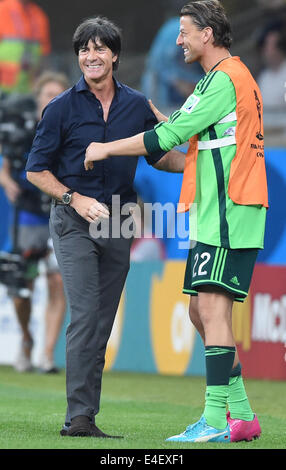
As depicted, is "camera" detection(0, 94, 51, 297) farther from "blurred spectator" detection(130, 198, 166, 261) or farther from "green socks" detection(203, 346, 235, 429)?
"green socks" detection(203, 346, 235, 429)

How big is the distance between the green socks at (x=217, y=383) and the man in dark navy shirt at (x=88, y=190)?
60 centimetres

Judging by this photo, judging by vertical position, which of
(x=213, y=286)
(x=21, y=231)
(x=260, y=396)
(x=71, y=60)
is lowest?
(x=260, y=396)

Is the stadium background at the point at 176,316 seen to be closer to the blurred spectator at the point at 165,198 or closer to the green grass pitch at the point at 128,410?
the blurred spectator at the point at 165,198

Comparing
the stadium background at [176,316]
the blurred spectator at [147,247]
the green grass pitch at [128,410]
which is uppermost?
the blurred spectator at [147,247]

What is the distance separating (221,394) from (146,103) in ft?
5.59

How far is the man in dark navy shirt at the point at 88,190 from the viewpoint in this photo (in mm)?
5930

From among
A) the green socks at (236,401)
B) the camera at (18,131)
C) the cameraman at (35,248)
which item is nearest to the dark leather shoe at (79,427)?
the green socks at (236,401)

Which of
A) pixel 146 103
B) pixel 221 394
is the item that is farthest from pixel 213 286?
pixel 146 103

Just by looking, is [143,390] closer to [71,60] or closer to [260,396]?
[260,396]

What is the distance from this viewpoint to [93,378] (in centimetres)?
602

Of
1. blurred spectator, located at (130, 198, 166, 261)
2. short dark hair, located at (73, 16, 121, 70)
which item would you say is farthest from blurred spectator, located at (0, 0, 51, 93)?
short dark hair, located at (73, 16, 121, 70)

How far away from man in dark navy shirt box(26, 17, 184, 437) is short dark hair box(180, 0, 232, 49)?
0.50m

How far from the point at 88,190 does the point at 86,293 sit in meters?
0.57

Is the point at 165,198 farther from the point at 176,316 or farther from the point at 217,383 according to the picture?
the point at 217,383
